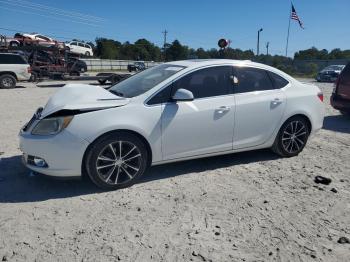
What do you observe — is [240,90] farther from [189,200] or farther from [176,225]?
[176,225]

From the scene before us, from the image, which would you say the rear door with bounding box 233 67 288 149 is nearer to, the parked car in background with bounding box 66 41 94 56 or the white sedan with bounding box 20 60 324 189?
the white sedan with bounding box 20 60 324 189

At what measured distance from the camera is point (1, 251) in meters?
→ 3.19

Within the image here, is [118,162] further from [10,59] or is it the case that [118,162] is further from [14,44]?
[14,44]

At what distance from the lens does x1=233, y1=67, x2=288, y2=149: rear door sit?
5.31 m

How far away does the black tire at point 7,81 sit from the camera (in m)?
18.1

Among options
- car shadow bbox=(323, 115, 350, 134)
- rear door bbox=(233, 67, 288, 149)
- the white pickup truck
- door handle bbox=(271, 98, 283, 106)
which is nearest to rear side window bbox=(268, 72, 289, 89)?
rear door bbox=(233, 67, 288, 149)

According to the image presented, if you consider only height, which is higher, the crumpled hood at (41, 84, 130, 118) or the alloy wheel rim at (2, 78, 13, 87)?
the crumpled hood at (41, 84, 130, 118)

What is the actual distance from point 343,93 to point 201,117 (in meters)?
6.38

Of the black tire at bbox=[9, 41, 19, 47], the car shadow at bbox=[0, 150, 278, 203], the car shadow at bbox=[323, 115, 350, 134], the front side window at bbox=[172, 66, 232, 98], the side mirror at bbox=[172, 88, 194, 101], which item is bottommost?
the car shadow at bbox=[0, 150, 278, 203]

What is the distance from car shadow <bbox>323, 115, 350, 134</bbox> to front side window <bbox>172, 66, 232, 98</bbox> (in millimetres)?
4464

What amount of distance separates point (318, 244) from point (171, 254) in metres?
1.40

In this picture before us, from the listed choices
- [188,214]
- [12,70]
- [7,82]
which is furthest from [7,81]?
[188,214]

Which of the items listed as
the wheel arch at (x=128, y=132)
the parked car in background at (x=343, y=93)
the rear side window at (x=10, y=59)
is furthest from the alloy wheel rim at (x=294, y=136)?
the rear side window at (x=10, y=59)

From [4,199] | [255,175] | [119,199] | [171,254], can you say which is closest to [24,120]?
[4,199]
